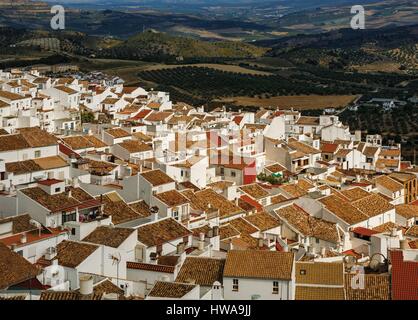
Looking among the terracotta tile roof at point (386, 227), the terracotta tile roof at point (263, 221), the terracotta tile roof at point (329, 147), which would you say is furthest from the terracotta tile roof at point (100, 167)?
the terracotta tile roof at point (329, 147)

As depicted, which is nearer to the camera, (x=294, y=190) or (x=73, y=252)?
(x=73, y=252)

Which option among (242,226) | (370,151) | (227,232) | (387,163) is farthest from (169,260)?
(370,151)

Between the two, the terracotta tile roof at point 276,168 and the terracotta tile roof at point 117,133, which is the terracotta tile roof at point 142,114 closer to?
the terracotta tile roof at point 117,133

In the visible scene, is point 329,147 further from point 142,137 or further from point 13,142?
point 13,142

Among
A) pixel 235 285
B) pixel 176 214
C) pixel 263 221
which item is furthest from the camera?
pixel 263 221

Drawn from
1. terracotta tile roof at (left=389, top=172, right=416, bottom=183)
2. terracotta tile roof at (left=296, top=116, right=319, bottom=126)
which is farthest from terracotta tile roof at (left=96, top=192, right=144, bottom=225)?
terracotta tile roof at (left=296, top=116, right=319, bottom=126)
